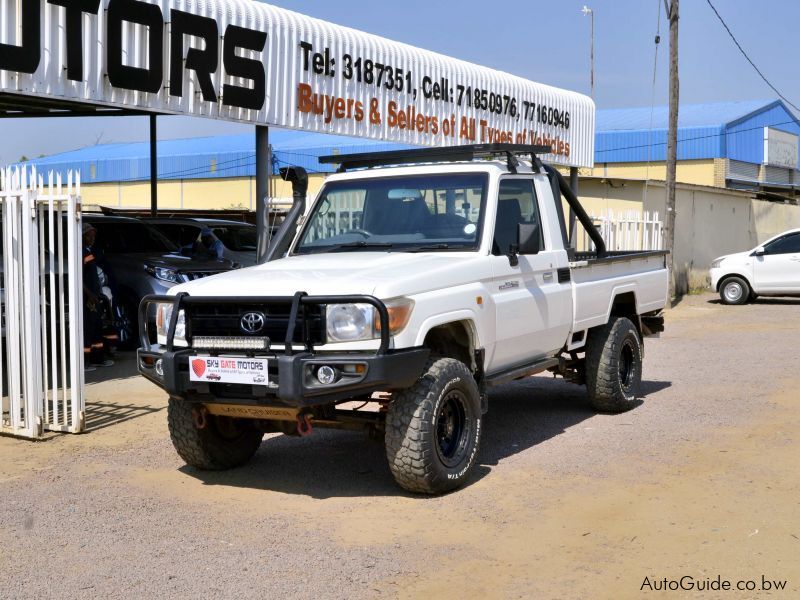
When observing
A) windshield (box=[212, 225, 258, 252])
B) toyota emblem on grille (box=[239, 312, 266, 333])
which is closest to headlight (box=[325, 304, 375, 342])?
toyota emblem on grille (box=[239, 312, 266, 333])

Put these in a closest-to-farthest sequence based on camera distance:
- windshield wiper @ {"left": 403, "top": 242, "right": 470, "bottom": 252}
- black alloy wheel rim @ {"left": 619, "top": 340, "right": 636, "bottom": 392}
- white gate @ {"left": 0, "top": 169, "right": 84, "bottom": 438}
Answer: windshield wiper @ {"left": 403, "top": 242, "right": 470, "bottom": 252}
white gate @ {"left": 0, "top": 169, "right": 84, "bottom": 438}
black alloy wheel rim @ {"left": 619, "top": 340, "right": 636, "bottom": 392}

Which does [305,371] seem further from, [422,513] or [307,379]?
[422,513]

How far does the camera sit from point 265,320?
6.29m

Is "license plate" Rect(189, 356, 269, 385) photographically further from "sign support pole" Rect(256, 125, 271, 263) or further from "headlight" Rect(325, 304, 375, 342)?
"sign support pole" Rect(256, 125, 271, 263)

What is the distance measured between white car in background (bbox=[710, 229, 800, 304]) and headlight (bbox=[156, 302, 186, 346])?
17489mm

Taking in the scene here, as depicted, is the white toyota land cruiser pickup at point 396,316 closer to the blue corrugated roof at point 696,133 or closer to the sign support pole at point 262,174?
the sign support pole at point 262,174

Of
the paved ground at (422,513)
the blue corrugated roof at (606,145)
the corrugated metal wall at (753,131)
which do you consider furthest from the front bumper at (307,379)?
the corrugated metal wall at (753,131)

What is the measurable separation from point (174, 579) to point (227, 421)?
90.3 inches

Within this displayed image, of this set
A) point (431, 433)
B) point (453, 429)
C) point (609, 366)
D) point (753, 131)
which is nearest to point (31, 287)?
point (453, 429)

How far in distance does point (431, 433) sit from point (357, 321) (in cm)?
84

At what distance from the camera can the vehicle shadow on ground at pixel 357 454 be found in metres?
6.98

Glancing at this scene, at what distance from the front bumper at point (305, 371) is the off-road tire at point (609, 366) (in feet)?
10.6

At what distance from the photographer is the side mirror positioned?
287 inches

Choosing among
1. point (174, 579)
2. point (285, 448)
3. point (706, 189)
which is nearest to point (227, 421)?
point (285, 448)
